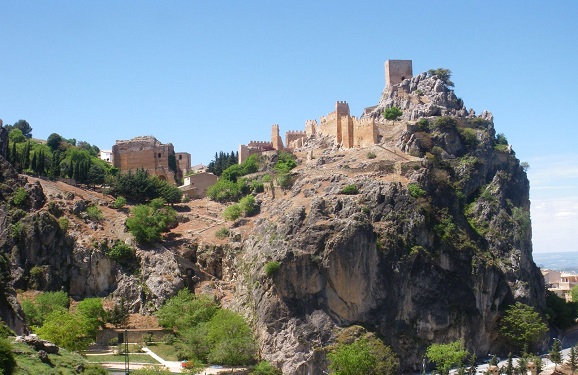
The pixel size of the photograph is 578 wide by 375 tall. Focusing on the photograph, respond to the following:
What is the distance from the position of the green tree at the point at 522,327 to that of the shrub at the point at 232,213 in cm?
2819

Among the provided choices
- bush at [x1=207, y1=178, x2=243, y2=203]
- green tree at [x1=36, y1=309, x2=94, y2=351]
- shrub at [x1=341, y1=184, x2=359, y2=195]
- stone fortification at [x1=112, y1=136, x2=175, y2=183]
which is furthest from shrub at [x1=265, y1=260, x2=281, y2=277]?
stone fortification at [x1=112, y1=136, x2=175, y2=183]

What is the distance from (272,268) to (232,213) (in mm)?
14376

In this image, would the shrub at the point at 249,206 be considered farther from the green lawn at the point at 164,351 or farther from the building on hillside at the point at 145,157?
the green lawn at the point at 164,351

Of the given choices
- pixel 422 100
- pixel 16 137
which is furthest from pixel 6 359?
pixel 16 137

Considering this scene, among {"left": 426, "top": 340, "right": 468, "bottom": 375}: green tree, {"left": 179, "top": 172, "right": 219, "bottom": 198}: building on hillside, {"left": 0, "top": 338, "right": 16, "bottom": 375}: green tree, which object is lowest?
{"left": 426, "top": 340, "right": 468, "bottom": 375}: green tree

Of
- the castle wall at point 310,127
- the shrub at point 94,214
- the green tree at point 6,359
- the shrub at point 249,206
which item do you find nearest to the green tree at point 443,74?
the castle wall at point 310,127

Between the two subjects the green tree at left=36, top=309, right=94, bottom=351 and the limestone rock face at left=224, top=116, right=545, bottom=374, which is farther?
the limestone rock face at left=224, top=116, right=545, bottom=374

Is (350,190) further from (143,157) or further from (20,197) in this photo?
(143,157)

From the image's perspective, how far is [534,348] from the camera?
3356 inches

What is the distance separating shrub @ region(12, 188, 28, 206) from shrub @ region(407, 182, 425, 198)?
36.5 meters

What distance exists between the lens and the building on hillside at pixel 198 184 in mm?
98562

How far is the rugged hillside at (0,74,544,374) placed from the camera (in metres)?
74.8

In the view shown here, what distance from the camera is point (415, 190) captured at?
3263 inches

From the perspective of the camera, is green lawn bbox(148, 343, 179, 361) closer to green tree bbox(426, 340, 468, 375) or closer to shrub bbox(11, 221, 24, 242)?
shrub bbox(11, 221, 24, 242)
